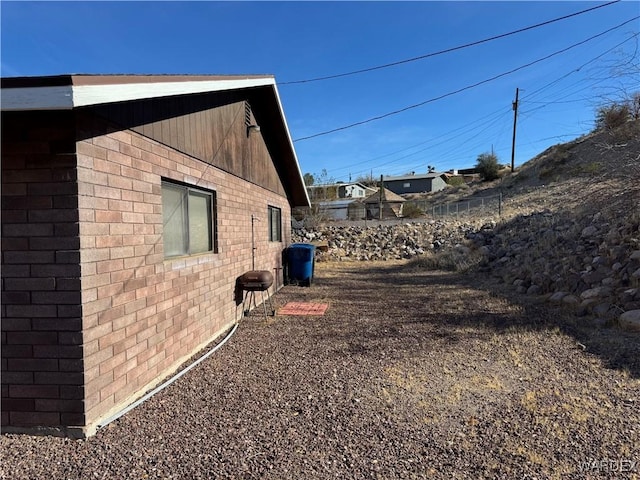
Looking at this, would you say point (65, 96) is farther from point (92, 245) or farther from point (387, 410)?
point (387, 410)

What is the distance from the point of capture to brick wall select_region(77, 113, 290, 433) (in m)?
3.37

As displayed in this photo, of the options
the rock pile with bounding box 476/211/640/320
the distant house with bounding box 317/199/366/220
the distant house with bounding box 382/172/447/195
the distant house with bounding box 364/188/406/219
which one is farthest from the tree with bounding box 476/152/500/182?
the rock pile with bounding box 476/211/640/320

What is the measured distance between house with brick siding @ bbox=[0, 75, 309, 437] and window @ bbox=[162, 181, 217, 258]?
28mm

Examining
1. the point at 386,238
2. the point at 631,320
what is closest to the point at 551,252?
the point at 631,320

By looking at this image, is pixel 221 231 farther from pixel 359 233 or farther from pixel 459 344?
pixel 359 233

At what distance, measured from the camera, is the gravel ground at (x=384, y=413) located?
292 cm

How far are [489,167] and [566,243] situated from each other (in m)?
41.1

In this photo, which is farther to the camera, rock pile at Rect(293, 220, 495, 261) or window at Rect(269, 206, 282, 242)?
rock pile at Rect(293, 220, 495, 261)

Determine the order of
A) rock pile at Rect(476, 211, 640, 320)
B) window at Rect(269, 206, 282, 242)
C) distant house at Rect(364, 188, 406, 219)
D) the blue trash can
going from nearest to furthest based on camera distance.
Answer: rock pile at Rect(476, 211, 640, 320)
window at Rect(269, 206, 282, 242)
the blue trash can
distant house at Rect(364, 188, 406, 219)

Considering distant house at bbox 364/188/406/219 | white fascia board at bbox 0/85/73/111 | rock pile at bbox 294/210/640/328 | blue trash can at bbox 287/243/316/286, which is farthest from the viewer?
distant house at bbox 364/188/406/219

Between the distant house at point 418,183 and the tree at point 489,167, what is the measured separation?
728 inches

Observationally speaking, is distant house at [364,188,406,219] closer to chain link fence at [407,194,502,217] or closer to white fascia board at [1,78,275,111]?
chain link fence at [407,194,502,217]

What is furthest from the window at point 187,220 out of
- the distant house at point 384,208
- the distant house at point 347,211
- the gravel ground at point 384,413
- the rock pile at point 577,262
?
the distant house at point 384,208

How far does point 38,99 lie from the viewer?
284 cm
